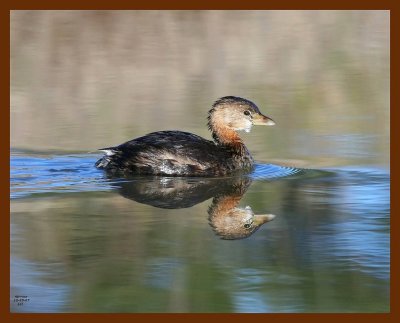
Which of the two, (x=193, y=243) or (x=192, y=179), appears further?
(x=192, y=179)

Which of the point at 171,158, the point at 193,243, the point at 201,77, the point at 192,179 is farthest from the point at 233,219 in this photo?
the point at 201,77

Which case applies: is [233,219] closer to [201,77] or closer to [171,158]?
[171,158]

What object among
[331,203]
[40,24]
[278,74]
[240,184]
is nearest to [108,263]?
[331,203]

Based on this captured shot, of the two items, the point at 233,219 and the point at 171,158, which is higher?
the point at 171,158

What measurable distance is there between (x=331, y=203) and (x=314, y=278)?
281 cm

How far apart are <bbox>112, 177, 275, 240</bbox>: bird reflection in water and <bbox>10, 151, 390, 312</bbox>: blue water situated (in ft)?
0.08

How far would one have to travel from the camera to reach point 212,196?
11.4 m

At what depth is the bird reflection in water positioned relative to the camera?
9.95 m

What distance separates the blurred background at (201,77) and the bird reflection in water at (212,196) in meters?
1.49

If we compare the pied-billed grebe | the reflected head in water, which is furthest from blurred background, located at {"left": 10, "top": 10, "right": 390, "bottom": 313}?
the pied-billed grebe

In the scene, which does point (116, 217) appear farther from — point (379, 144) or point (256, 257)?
point (379, 144)

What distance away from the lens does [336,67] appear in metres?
19.3

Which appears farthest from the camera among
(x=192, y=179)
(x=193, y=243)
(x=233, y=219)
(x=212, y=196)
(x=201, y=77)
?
(x=201, y=77)

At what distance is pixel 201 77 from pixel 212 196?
744cm
